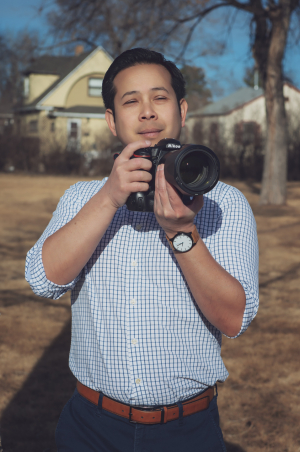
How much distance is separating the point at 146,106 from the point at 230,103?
36363 millimetres

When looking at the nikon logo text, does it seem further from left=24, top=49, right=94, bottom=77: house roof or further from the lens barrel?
left=24, top=49, right=94, bottom=77: house roof

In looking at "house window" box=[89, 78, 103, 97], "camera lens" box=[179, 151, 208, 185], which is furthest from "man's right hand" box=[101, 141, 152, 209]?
"house window" box=[89, 78, 103, 97]

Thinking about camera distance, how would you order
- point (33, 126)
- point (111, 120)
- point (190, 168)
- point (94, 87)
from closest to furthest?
point (190, 168) → point (111, 120) → point (94, 87) → point (33, 126)

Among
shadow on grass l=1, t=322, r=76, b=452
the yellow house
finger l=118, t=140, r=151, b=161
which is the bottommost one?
shadow on grass l=1, t=322, r=76, b=452

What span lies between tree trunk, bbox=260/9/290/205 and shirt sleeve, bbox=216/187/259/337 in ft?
33.2

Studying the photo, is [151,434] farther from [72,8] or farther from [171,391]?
[72,8]

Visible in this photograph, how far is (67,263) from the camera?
4.47ft

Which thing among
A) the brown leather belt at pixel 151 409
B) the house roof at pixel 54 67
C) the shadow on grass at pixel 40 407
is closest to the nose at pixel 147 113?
the brown leather belt at pixel 151 409

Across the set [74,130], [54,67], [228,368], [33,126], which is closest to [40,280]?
[228,368]

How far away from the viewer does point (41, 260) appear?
140 cm

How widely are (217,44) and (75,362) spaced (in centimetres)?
1139

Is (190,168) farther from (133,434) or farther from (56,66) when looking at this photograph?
(56,66)

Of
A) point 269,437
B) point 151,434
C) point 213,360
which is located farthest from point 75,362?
point 269,437

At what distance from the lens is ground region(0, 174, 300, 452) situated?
9.85 feet
